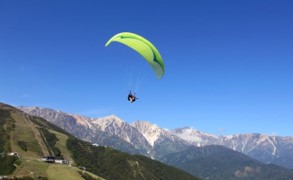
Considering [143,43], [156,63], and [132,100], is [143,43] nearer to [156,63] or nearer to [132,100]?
[156,63]

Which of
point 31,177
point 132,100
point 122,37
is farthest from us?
point 31,177

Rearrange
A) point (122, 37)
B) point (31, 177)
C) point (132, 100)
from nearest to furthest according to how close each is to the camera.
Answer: point (122, 37)
point (132, 100)
point (31, 177)

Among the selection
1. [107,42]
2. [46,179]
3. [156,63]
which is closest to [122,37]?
[107,42]

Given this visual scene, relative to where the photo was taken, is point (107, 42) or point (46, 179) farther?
point (46, 179)

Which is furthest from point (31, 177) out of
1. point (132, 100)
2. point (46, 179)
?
point (132, 100)

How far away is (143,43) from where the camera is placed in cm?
5356

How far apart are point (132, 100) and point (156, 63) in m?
7.22

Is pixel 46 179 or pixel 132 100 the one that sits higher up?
pixel 46 179

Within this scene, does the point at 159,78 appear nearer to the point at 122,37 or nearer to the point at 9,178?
the point at 122,37

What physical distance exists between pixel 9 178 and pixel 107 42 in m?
160

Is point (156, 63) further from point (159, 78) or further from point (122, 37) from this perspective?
point (122, 37)

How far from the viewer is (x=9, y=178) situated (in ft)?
634

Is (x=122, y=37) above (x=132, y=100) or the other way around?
above

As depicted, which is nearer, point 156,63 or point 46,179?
point 156,63
